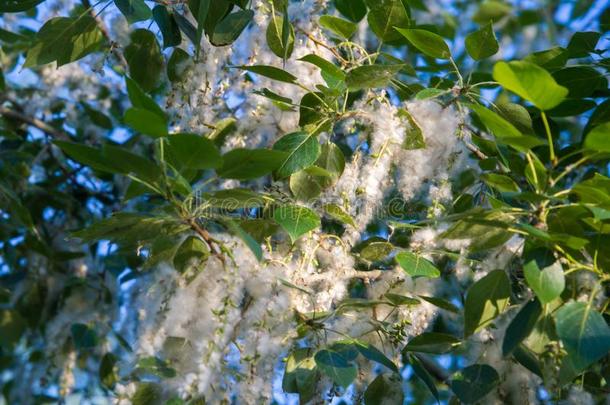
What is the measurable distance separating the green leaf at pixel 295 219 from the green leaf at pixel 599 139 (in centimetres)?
46

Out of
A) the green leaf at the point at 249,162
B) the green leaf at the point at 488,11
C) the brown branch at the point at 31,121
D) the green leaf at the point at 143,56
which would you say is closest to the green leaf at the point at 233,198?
the green leaf at the point at 249,162

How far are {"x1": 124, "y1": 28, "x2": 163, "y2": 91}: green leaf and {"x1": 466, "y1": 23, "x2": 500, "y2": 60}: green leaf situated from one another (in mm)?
662

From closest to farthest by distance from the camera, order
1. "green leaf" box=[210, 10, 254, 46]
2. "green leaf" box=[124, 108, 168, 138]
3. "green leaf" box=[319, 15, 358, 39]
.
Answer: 1. "green leaf" box=[124, 108, 168, 138]
2. "green leaf" box=[210, 10, 254, 46]
3. "green leaf" box=[319, 15, 358, 39]

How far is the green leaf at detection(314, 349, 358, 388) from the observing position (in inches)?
44.7

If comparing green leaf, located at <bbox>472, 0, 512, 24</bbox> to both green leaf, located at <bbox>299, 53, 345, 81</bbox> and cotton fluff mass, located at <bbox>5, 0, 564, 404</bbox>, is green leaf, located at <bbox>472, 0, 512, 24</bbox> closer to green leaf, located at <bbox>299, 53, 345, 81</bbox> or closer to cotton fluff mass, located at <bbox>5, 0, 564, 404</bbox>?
cotton fluff mass, located at <bbox>5, 0, 564, 404</bbox>

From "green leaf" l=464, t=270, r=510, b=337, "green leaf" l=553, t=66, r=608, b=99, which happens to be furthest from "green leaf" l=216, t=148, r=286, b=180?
"green leaf" l=553, t=66, r=608, b=99

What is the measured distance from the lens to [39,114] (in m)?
2.70

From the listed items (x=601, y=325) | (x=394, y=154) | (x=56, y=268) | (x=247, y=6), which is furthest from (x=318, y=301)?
(x=56, y=268)

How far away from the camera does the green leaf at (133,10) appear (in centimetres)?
133

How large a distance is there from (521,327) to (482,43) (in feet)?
1.88

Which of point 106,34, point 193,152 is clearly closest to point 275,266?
point 193,152

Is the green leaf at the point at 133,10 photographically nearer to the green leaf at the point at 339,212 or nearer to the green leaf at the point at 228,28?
the green leaf at the point at 228,28

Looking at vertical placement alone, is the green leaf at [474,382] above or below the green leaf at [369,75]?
below

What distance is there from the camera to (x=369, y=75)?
4.23 ft
